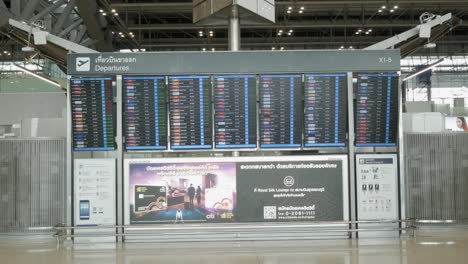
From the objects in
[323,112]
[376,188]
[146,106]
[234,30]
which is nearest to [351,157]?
[376,188]

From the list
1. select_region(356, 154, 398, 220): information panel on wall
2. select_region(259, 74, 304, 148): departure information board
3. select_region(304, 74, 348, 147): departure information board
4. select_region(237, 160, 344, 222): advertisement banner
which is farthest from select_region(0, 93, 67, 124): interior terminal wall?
select_region(356, 154, 398, 220): information panel on wall

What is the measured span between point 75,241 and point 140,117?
7.01ft

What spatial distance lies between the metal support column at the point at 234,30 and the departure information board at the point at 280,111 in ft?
4.08

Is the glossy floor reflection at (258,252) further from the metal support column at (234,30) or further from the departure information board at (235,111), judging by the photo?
the metal support column at (234,30)

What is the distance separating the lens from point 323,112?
8266 millimetres

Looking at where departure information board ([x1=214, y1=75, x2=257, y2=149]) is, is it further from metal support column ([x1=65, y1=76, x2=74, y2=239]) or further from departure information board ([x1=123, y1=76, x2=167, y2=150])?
metal support column ([x1=65, y1=76, x2=74, y2=239])

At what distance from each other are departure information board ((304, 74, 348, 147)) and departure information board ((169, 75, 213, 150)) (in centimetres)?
154

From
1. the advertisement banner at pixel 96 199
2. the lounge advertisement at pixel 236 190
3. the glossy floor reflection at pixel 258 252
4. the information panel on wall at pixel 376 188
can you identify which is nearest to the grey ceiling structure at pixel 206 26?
the advertisement banner at pixel 96 199

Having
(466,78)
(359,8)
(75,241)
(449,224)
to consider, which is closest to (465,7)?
(359,8)

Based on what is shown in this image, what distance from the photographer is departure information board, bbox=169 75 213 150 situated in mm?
8164

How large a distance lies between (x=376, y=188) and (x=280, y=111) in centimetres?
192

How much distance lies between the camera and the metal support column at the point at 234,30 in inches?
361

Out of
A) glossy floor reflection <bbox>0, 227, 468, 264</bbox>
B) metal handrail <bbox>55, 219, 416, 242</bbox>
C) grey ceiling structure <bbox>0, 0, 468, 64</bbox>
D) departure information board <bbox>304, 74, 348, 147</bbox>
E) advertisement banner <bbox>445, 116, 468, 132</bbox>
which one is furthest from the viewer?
grey ceiling structure <bbox>0, 0, 468, 64</bbox>

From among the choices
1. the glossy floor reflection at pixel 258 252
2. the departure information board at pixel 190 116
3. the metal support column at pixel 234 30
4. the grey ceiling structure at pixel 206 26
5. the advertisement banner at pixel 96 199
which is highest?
the grey ceiling structure at pixel 206 26
